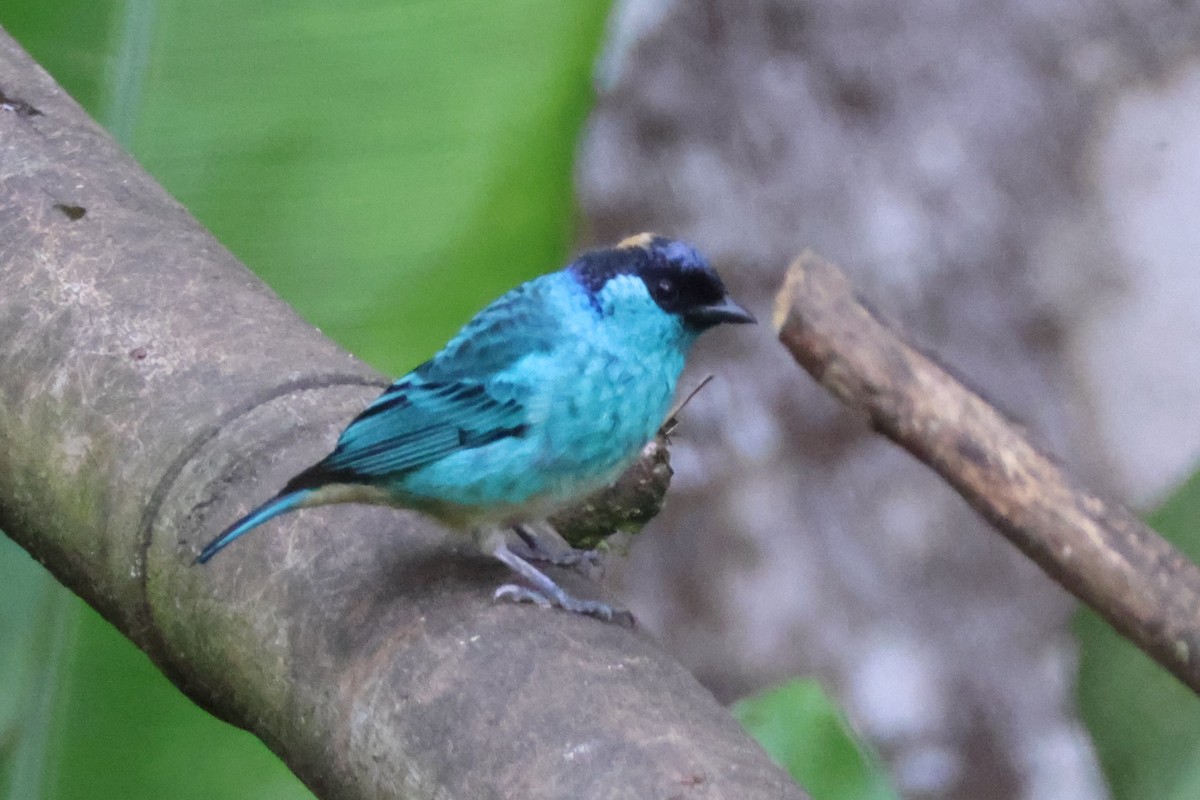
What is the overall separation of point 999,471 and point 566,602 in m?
0.57

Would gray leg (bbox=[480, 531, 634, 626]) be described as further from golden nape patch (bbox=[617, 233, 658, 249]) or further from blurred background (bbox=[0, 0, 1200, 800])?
blurred background (bbox=[0, 0, 1200, 800])

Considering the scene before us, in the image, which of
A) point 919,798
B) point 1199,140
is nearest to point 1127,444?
point 1199,140

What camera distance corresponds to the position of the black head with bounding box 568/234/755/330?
1457 millimetres

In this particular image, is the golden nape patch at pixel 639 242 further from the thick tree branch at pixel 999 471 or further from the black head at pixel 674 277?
the thick tree branch at pixel 999 471

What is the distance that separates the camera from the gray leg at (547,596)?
126 centimetres

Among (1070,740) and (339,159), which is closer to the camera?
(339,159)

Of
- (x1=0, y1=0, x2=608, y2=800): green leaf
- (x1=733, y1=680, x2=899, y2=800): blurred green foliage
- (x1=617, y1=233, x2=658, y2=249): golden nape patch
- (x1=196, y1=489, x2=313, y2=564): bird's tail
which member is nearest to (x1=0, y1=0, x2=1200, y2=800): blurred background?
(x1=0, y1=0, x2=608, y2=800): green leaf

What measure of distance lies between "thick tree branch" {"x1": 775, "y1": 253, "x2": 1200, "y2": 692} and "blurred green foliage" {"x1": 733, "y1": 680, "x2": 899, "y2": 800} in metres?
0.42

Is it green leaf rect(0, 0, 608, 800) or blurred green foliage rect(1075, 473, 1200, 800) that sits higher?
green leaf rect(0, 0, 608, 800)

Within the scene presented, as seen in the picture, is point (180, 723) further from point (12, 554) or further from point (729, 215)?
point (729, 215)

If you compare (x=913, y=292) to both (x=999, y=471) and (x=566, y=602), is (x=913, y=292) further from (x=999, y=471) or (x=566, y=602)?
→ (x=566, y=602)

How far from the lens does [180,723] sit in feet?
6.42

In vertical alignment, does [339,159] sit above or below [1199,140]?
below

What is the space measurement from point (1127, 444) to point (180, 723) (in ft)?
7.39
